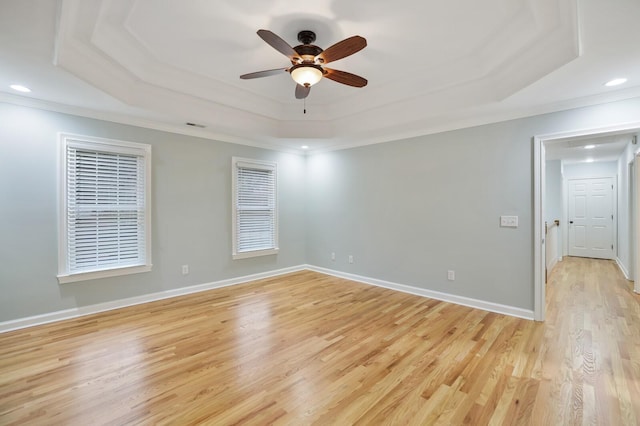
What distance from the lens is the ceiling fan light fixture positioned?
253 cm

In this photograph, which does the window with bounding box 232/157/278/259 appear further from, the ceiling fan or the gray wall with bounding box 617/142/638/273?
the gray wall with bounding box 617/142/638/273

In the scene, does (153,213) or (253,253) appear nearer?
(153,213)

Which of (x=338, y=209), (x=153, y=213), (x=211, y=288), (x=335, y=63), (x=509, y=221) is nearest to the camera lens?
(x=335, y=63)

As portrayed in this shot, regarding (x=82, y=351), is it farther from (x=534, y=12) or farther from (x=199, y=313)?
(x=534, y=12)

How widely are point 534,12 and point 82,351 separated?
4.67 metres

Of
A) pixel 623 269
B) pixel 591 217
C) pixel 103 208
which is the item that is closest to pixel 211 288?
pixel 103 208

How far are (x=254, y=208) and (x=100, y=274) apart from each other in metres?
2.35

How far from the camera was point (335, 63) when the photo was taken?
10.6 ft

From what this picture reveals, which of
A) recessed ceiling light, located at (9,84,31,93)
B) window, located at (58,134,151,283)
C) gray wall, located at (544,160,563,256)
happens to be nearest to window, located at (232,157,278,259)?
window, located at (58,134,151,283)

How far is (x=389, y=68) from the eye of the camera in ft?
10.9

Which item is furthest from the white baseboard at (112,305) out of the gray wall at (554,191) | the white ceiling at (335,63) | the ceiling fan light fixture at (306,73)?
the gray wall at (554,191)

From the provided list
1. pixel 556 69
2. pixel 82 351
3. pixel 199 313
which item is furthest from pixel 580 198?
pixel 82 351

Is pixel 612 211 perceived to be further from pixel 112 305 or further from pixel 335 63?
pixel 112 305

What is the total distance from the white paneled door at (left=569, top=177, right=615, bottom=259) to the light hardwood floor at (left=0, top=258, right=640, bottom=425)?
13.6ft
